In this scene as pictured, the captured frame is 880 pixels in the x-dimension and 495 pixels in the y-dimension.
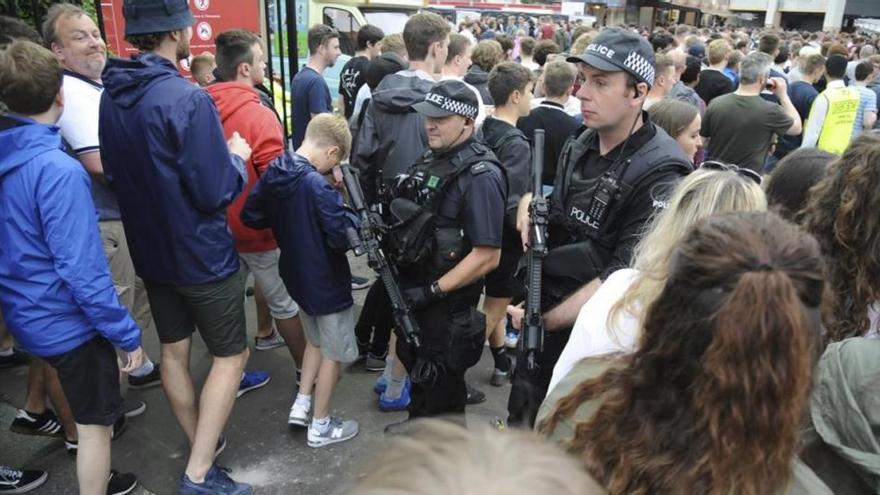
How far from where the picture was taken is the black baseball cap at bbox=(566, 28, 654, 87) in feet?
7.93

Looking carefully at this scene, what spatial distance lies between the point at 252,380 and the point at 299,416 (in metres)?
0.58

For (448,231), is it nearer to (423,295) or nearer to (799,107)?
(423,295)

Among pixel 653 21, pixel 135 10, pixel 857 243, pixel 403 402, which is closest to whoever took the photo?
pixel 857 243

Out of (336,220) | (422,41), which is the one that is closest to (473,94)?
(336,220)

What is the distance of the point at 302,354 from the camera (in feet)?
12.0

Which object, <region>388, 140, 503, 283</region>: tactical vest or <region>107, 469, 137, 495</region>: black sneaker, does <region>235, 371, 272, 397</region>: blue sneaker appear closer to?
<region>107, 469, 137, 495</region>: black sneaker

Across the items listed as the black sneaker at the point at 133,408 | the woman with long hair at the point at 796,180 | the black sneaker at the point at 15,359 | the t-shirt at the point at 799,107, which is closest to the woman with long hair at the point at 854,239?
the woman with long hair at the point at 796,180

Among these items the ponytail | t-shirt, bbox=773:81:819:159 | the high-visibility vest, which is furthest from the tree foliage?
t-shirt, bbox=773:81:819:159

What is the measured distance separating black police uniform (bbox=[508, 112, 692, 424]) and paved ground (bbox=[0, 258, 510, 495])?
0.64 m

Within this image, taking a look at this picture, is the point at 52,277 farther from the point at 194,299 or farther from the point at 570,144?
the point at 570,144

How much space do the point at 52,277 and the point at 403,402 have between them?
75.5 inches

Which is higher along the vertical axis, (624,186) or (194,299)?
(624,186)

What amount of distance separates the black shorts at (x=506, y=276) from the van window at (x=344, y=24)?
8.59 meters

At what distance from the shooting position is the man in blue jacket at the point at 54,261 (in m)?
2.25
